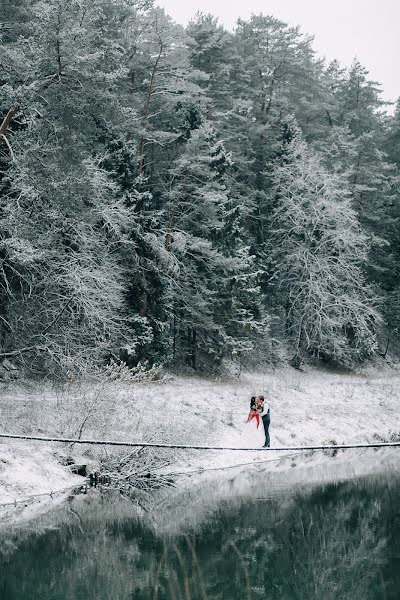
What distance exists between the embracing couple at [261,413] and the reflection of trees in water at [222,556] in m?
4.76

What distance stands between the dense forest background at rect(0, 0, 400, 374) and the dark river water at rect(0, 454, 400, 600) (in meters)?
6.74

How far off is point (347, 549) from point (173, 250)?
18.0m

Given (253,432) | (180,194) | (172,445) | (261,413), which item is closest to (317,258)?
(180,194)

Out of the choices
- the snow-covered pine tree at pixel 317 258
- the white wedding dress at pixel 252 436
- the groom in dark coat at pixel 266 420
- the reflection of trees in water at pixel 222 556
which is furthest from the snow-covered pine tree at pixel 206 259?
the reflection of trees in water at pixel 222 556

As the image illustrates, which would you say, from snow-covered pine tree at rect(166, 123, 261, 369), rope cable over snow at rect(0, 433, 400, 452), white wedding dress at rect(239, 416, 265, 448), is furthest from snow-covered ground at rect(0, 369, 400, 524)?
snow-covered pine tree at rect(166, 123, 261, 369)

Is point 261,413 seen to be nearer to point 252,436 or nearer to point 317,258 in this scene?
point 252,436

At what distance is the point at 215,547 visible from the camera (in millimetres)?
12992

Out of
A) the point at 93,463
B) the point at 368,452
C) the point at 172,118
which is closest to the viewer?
the point at 93,463

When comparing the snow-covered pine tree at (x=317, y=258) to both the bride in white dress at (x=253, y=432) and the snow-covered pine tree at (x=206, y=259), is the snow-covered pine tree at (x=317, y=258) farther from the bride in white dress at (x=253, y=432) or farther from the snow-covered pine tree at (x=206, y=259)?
the bride in white dress at (x=253, y=432)

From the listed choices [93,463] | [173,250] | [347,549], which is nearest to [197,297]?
[173,250]

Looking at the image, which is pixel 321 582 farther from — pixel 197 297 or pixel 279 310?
pixel 279 310

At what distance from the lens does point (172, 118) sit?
3597 cm

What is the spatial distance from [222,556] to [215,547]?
1.66ft

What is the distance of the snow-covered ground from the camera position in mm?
17234
